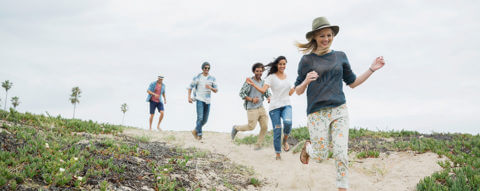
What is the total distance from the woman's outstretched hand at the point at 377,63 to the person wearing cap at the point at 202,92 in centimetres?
701

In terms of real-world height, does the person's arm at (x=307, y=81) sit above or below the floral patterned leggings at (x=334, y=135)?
above

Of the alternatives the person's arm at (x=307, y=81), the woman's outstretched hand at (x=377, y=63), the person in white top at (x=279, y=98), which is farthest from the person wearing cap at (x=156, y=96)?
the woman's outstretched hand at (x=377, y=63)

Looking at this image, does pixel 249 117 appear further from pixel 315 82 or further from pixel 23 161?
pixel 23 161

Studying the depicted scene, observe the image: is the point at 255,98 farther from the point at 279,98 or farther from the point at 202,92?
the point at 202,92

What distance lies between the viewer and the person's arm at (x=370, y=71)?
14.8ft

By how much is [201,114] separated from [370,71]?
23.8 ft

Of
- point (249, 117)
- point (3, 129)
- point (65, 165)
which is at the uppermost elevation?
point (249, 117)

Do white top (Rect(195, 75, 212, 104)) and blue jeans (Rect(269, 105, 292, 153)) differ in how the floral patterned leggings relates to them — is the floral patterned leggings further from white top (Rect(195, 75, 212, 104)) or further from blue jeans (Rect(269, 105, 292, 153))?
white top (Rect(195, 75, 212, 104))

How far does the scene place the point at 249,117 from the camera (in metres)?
8.99

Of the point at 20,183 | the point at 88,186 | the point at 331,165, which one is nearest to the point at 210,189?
the point at 88,186

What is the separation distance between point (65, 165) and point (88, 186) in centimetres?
74

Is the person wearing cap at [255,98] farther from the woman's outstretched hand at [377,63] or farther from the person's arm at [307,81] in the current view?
the woman's outstretched hand at [377,63]

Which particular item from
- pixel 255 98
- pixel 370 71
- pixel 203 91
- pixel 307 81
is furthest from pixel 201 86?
pixel 370 71

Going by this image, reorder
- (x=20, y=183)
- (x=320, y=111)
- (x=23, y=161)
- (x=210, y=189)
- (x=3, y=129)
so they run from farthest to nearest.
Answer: (x=3, y=129) < (x=210, y=189) < (x=23, y=161) < (x=320, y=111) < (x=20, y=183)
